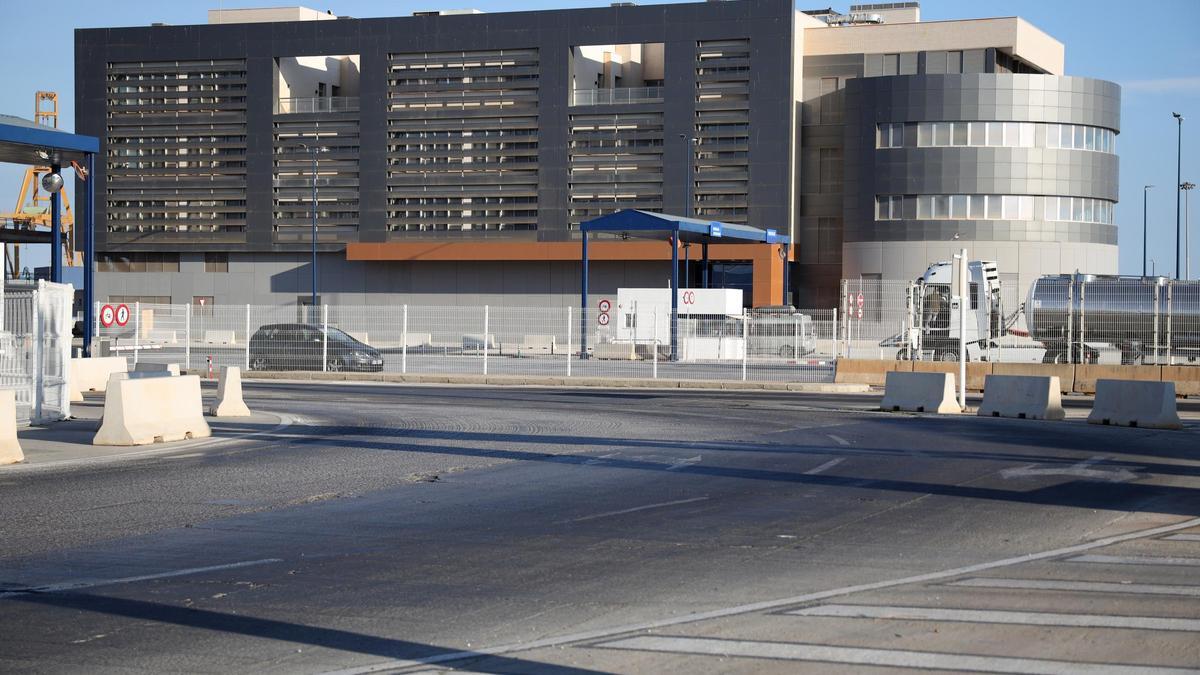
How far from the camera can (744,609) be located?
25.8 feet

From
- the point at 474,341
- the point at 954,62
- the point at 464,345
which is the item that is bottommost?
the point at 464,345

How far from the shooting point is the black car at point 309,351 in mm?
38344

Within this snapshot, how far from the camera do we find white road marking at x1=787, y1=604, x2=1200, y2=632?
7457mm

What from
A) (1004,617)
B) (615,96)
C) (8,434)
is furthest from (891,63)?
(1004,617)

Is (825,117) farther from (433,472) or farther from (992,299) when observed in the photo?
(433,472)

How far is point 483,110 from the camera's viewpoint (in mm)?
71875

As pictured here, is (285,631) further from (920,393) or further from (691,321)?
(691,321)

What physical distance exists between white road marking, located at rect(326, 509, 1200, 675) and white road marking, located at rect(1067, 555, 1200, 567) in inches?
8.1

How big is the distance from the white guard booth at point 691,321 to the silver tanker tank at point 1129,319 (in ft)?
35.3

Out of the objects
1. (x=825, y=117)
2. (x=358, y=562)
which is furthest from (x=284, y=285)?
(x=358, y=562)

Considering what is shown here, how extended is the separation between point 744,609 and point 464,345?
3245 centimetres

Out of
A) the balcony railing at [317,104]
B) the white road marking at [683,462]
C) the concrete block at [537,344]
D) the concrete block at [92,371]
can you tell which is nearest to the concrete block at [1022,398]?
the white road marking at [683,462]

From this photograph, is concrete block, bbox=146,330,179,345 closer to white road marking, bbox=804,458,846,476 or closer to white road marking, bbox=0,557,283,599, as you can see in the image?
white road marking, bbox=804,458,846,476

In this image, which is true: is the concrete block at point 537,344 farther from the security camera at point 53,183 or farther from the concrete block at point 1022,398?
the security camera at point 53,183
